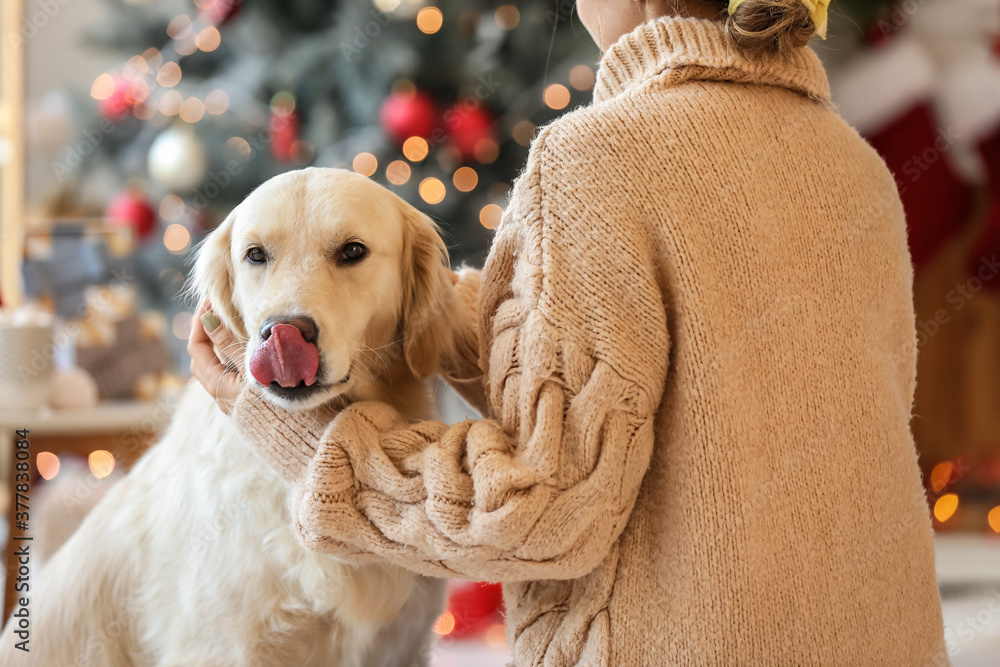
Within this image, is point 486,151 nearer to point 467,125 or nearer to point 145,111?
point 467,125

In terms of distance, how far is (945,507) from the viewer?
10.1 feet

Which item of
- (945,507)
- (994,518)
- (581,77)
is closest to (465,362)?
(581,77)

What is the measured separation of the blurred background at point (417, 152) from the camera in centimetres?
255

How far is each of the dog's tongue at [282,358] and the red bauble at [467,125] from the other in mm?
1750

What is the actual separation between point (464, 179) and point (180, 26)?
4.10ft

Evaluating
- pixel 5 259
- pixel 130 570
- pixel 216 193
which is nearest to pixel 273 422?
pixel 130 570

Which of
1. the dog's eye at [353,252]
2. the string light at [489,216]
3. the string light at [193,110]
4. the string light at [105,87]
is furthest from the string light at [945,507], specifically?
the string light at [105,87]

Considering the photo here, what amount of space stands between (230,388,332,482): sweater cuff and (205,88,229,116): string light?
2.12 metres

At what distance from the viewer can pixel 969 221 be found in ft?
9.64

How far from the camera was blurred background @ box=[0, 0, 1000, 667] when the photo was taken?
2553 millimetres

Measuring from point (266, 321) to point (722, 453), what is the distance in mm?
548

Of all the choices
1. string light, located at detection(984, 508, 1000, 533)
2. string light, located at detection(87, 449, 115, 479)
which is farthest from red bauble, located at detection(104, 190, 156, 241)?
string light, located at detection(984, 508, 1000, 533)

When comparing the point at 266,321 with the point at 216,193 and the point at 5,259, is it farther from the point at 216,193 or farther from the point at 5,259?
the point at 5,259

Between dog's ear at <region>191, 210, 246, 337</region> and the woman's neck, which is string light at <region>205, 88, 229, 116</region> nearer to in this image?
dog's ear at <region>191, 210, 246, 337</region>
